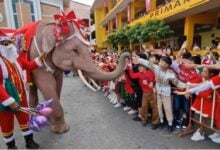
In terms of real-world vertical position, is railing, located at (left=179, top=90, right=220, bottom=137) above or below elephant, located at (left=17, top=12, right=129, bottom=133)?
below

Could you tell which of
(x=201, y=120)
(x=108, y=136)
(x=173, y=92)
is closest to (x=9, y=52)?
(x=108, y=136)

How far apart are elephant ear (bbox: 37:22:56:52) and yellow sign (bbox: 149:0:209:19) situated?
6.56 m

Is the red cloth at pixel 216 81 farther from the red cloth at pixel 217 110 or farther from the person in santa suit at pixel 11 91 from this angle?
the person in santa suit at pixel 11 91

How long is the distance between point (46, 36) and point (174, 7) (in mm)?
8649

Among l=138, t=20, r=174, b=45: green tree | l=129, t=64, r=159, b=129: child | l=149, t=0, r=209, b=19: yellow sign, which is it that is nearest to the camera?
l=129, t=64, r=159, b=129: child

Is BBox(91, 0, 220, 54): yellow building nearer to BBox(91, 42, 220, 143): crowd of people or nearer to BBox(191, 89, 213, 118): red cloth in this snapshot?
BBox(91, 42, 220, 143): crowd of people

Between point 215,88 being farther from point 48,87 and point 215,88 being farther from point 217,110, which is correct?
point 48,87

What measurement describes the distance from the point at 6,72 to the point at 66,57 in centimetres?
89

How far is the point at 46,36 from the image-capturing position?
3621mm

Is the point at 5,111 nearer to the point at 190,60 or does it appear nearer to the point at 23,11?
the point at 190,60

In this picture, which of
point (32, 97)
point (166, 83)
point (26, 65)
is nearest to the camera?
point (26, 65)

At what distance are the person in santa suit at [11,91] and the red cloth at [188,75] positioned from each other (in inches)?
88.8

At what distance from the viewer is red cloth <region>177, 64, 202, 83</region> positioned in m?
3.65

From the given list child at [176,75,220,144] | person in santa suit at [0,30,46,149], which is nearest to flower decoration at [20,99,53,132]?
person in santa suit at [0,30,46,149]
